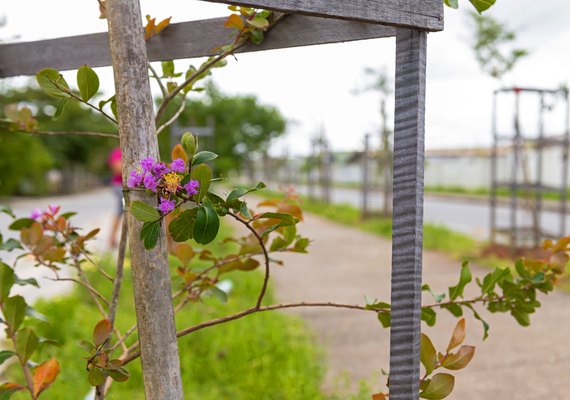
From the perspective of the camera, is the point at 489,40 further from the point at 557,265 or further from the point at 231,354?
the point at 557,265

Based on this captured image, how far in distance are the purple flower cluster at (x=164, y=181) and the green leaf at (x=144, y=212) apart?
1 centimetres

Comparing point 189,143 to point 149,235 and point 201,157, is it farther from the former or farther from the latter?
point 149,235

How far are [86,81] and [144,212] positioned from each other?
30 cm

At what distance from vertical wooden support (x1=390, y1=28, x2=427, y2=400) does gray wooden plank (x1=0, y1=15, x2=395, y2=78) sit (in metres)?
0.08

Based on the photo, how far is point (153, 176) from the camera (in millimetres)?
878

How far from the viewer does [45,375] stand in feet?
4.14

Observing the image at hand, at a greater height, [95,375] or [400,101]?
[400,101]

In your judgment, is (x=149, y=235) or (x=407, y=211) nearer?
(x=149, y=235)

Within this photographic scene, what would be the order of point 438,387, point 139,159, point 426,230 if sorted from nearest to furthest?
point 139,159 → point 438,387 → point 426,230

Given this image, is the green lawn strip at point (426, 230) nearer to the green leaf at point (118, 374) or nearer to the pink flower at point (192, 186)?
the green leaf at point (118, 374)

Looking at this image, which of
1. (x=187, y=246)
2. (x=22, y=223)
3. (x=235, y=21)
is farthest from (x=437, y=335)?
(x=235, y=21)

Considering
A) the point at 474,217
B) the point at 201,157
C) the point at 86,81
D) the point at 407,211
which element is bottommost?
the point at 474,217

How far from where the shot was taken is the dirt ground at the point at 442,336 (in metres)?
2.77

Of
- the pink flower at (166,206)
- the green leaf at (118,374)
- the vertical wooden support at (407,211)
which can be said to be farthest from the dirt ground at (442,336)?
the pink flower at (166,206)
